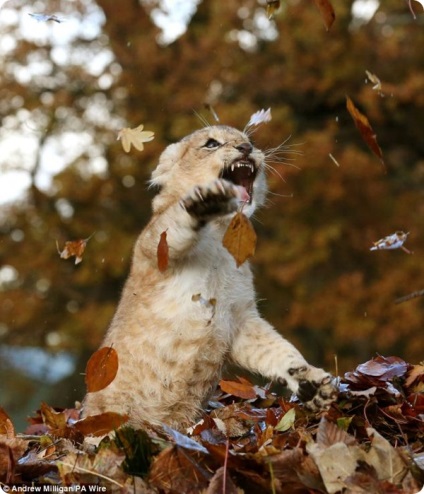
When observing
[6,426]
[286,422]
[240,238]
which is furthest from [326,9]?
[6,426]

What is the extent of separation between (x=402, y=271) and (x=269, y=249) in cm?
211

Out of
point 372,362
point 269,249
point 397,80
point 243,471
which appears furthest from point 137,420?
point 397,80

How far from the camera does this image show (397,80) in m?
15.0

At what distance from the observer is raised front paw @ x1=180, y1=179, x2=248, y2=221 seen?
4.28 metres

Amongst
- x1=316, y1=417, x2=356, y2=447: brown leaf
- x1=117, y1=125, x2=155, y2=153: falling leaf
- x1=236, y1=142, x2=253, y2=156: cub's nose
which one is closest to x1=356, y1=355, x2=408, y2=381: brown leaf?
x1=316, y1=417, x2=356, y2=447: brown leaf

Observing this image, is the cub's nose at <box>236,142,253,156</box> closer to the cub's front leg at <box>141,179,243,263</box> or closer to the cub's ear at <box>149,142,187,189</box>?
the cub's front leg at <box>141,179,243,263</box>

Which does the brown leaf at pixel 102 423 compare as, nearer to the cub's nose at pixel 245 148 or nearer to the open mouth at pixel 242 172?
the open mouth at pixel 242 172

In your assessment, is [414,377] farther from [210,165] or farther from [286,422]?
[210,165]

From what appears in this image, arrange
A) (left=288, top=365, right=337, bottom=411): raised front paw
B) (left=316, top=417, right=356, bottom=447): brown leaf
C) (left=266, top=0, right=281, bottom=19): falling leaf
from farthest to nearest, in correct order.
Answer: (left=266, top=0, right=281, bottom=19): falling leaf → (left=288, top=365, right=337, bottom=411): raised front paw → (left=316, top=417, right=356, bottom=447): brown leaf

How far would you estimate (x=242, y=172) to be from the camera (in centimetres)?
548

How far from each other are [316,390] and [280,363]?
0.47 m

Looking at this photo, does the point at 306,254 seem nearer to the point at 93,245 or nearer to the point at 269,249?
the point at 269,249

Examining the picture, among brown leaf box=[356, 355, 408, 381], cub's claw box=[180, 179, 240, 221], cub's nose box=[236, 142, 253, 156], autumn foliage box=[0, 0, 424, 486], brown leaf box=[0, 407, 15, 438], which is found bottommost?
Answer: autumn foliage box=[0, 0, 424, 486]

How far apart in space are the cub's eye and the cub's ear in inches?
8.5
